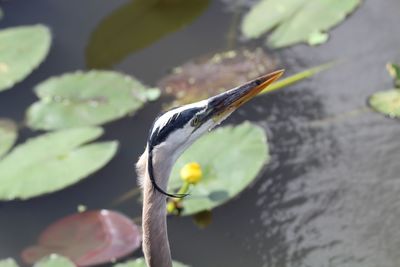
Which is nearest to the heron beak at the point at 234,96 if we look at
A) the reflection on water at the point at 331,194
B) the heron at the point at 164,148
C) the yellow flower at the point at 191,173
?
the heron at the point at 164,148

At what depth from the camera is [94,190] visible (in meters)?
4.25

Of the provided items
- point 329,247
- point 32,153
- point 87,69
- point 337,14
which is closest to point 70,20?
point 87,69

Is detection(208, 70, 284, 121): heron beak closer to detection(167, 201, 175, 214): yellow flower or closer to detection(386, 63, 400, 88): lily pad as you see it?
detection(167, 201, 175, 214): yellow flower

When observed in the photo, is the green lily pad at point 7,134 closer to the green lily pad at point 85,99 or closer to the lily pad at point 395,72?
the green lily pad at point 85,99

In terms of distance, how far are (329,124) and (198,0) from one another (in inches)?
55.6

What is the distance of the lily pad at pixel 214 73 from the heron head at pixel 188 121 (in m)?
1.67

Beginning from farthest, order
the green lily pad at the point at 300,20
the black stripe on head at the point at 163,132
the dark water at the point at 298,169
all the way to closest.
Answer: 1. the green lily pad at the point at 300,20
2. the dark water at the point at 298,169
3. the black stripe on head at the point at 163,132

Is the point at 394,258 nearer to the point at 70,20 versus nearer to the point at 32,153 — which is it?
the point at 32,153

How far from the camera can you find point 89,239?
387 centimetres

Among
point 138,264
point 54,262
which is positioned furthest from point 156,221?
point 54,262

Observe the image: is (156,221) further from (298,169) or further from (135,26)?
(135,26)

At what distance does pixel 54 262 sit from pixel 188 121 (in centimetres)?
124

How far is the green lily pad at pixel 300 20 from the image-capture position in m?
4.70

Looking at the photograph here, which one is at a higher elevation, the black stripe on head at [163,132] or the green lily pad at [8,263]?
the black stripe on head at [163,132]
